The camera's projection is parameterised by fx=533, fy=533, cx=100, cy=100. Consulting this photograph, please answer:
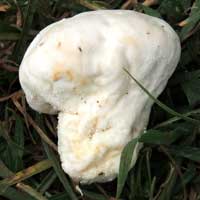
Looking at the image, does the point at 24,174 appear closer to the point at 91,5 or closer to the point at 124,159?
the point at 124,159

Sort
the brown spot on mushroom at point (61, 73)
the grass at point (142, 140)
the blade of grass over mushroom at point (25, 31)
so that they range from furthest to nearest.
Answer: the blade of grass over mushroom at point (25, 31), the grass at point (142, 140), the brown spot on mushroom at point (61, 73)

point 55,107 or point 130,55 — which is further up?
point 130,55

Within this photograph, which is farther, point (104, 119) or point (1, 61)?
point (1, 61)

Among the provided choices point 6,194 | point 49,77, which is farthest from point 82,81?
point 6,194

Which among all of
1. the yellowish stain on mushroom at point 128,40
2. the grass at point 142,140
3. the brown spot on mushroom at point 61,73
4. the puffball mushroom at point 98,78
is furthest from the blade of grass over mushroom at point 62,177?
the yellowish stain on mushroom at point 128,40

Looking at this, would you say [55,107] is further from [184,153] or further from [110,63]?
[184,153]

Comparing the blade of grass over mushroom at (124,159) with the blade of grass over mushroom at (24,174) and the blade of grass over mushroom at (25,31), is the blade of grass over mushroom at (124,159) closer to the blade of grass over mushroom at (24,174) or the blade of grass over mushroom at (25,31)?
the blade of grass over mushroom at (24,174)
